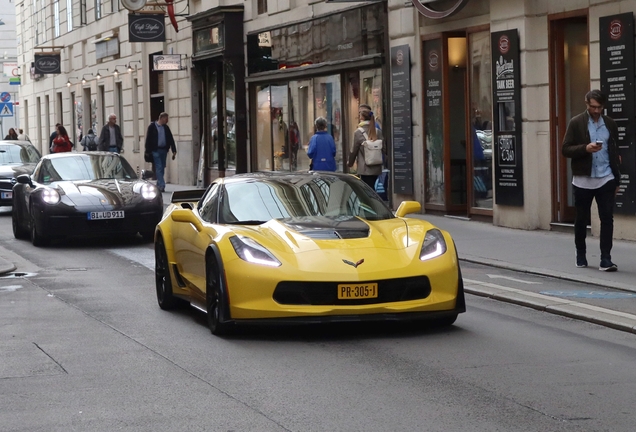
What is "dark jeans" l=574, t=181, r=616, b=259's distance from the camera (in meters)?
12.8

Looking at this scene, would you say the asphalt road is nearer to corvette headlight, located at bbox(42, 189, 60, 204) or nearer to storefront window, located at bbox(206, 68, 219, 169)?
corvette headlight, located at bbox(42, 189, 60, 204)

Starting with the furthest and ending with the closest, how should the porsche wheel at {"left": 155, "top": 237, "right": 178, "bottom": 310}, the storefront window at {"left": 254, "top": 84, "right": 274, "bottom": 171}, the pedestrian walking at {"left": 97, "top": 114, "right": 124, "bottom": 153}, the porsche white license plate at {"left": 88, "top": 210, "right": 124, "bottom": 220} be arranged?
the pedestrian walking at {"left": 97, "top": 114, "right": 124, "bottom": 153}, the storefront window at {"left": 254, "top": 84, "right": 274, "bottom": 171}, the porsche white license plate at {"left": 88, "top": 210, "right": 124, "bottom": 220}, the porsche wheel at {"left": 155, "top": 237, "right": 178, "bottom": 310}

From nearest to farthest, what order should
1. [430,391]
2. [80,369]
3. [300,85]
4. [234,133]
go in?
[430,391], [80,369], [300,85], [234,133]

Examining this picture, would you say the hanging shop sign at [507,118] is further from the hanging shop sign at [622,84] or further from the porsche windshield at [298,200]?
the porsche windshield at [298,200]

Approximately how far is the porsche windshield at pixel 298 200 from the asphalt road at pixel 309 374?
3.20 ft

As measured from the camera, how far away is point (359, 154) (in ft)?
62.5

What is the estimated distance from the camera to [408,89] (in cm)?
2122

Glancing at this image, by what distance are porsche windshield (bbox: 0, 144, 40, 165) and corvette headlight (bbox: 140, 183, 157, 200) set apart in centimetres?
834

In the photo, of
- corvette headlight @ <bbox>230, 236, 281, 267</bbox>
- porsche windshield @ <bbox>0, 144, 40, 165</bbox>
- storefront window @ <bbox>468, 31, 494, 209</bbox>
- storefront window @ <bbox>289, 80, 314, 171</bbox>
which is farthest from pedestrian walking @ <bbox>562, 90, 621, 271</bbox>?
porsche windshield @ <bbox>0, 144, 40, 165</bbox>

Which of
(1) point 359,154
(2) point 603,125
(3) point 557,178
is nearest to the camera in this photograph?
(2) point 603,125

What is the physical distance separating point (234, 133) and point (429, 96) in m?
10.4

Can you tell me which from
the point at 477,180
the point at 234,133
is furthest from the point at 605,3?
the point at 234,133

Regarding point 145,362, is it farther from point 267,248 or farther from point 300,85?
point 300,85

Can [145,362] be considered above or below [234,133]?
below
